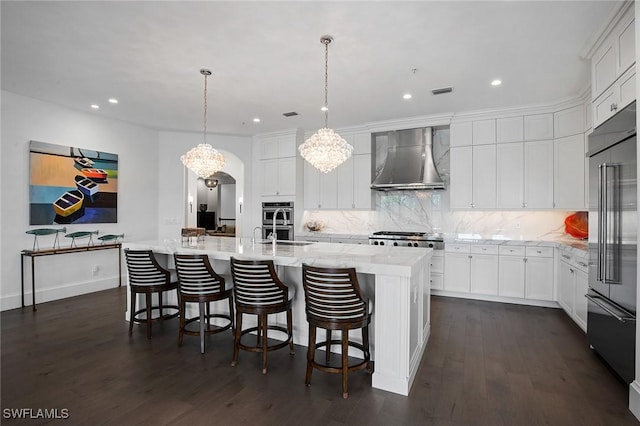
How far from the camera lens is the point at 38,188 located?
4746 millimetres

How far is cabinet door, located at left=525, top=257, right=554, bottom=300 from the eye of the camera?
4562 mm

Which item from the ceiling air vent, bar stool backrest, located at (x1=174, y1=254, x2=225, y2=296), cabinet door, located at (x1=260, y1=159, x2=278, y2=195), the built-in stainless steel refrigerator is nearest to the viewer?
the built-in stainless steel refrigerator

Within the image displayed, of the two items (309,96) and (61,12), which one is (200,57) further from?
(309,96)

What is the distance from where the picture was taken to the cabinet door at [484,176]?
5121 millimetres

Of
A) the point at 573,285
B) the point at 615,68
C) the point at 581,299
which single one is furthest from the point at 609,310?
the point at 615,68

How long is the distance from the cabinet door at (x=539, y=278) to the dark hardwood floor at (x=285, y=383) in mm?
961

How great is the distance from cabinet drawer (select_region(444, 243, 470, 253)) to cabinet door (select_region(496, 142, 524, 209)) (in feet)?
2.70

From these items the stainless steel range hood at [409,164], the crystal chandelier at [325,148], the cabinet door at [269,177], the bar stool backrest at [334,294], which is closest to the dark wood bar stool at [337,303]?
the bar stool backrest at [334,294]

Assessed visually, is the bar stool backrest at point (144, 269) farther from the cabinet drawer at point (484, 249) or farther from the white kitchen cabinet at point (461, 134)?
the white kitchen cabinet at point (461, 134)

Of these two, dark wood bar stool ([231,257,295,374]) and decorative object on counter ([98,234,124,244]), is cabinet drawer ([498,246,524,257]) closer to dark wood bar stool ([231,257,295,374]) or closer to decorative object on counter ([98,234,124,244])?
dark wood bar stool ([231,257,295,374])

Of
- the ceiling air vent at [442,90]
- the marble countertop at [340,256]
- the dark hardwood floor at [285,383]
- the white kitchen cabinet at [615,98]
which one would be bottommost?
the dark hardwood floor at [285,383]

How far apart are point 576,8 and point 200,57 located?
3.33m

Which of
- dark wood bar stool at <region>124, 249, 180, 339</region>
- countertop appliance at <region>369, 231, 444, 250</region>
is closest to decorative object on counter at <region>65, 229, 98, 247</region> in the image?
dark wood bar stool at <region>124, 249, 180, 339</region>

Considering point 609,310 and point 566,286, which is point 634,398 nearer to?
point 609,310
